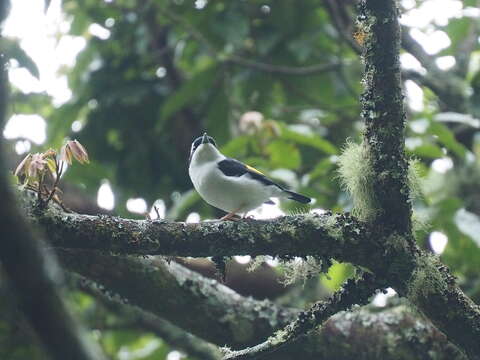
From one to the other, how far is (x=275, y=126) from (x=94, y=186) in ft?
9.03

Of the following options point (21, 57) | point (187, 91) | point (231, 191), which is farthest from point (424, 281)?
point (187, 91)

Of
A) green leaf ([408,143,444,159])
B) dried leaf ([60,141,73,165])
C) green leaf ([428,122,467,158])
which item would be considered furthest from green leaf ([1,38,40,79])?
green leaf ([428,122,467,158])

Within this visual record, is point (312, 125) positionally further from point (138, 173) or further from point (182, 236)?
point (182, 236)

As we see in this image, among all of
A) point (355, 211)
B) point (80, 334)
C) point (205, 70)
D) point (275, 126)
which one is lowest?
point (80, 334)

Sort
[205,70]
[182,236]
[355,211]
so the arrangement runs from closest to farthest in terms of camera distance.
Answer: [182,236]
[355,211]
[205,70]

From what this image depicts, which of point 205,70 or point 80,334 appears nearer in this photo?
point 80,334

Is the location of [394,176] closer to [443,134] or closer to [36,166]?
[36,166]

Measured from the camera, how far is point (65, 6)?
7703 millimetres

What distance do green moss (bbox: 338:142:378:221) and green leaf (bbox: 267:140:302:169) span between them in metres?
2.01

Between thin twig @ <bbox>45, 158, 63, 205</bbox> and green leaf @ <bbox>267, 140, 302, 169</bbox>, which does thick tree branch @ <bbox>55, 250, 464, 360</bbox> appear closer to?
thin twig @ <bbox>45, 158, 63, 205</bbox>

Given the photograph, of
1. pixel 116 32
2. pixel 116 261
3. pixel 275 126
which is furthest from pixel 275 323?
pixel 116 32

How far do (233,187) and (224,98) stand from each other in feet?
9.17

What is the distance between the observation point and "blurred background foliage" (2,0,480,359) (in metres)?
5.95

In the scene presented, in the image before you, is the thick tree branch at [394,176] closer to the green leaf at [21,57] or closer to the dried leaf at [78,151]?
the dried leaf at [78,151]
